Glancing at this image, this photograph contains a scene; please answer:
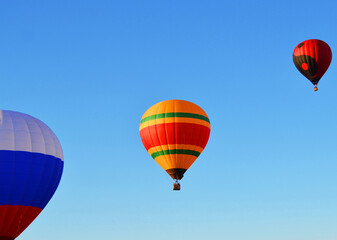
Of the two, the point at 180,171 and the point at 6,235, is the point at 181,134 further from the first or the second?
the point at 6,235

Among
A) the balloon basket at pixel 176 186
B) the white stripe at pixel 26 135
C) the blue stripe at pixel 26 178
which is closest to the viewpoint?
the blue stripe at pixel 26 178

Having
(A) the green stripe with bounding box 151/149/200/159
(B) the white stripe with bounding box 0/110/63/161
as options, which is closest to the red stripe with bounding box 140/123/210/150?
(A) the green stripe with bounding box 151/149/200/159

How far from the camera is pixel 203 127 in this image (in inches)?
1553

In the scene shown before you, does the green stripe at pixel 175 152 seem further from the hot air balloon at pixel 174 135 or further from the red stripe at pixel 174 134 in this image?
the red stripe at pixel 174 134

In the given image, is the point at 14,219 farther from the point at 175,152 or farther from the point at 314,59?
the point at 314,59

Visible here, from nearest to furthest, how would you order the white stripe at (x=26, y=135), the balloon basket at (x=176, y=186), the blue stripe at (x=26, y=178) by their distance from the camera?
the blue stripe at (x=26, y=178), the white stripe at (x=26, y=135), the balloon basket at (x=176, y=186)

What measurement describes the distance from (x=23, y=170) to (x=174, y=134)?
9.18m

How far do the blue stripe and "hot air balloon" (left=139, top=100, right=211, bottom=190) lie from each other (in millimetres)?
6588

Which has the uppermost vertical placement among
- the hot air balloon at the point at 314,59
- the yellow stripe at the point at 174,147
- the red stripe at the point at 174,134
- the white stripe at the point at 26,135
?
the hot air balloon at the point at 314,59

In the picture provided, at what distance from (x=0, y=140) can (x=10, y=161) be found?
4.00 feet

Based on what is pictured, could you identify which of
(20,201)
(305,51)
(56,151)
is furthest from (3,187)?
(305,51)

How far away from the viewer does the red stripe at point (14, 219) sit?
3319 cm

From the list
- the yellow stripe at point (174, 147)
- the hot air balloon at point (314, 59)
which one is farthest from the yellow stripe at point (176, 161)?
the hot air balloon at point (314, 59)

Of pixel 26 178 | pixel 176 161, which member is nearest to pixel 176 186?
pixel 176 161
